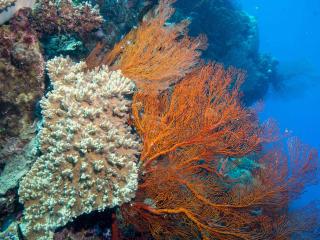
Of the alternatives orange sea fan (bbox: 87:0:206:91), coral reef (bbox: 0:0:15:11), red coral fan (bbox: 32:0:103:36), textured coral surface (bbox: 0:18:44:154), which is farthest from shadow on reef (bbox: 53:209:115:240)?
coral reef (bbox: 0:0:15:11)

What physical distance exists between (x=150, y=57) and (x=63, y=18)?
163cm

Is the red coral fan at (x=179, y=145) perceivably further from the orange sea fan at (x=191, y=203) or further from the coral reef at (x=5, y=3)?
the coral reef at (x=5, y=3)

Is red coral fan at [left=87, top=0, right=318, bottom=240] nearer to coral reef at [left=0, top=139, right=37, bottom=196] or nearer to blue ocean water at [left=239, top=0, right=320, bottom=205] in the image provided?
coral reef at [left=0, top=139, right=37, bottom=196]

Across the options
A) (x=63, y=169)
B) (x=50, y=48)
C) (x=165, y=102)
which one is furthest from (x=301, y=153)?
(x=50, y=48)

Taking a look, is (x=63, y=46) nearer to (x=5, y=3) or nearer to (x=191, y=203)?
(x=5, y=3)

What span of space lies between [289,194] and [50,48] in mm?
5490

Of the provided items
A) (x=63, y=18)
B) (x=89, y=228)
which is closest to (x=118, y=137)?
(x=89, y=228)

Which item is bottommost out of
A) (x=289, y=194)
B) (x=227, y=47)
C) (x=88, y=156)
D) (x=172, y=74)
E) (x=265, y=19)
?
(x=88, y=156)

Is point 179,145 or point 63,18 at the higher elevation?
point 63,18

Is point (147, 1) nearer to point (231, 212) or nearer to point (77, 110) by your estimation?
point (77, 110)

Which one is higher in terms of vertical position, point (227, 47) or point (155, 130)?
point (227, 47)

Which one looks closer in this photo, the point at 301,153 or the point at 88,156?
the point at 88,156

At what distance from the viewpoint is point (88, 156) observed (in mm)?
3340

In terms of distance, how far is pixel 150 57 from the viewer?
461cm
